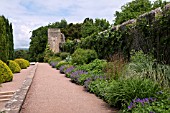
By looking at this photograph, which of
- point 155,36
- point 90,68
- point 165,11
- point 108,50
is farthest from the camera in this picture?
point 108,50

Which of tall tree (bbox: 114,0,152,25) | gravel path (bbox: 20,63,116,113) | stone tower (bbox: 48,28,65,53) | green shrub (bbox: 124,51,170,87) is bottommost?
gravel path (bbox: 20,63,116,113)

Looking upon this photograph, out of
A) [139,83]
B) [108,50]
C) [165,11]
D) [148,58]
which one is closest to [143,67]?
[148,58]

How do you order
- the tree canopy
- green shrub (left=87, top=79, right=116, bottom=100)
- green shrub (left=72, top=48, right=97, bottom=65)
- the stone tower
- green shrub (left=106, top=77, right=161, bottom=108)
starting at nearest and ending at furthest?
green shrub (left=106, top=77, right=161, bottom=108)
green shrub (left=87, top=79, right=116, bottom=100)
green shrub (left=72, top=48, right=97, bottom=65)
the tree canopy
the stone tower

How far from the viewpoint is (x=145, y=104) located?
3.71 meters

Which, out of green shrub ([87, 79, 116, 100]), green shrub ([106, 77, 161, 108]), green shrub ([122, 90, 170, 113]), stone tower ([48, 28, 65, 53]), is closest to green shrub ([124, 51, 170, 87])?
green shrub ([87, 79, 116, 100])

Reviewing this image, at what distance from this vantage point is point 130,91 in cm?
435

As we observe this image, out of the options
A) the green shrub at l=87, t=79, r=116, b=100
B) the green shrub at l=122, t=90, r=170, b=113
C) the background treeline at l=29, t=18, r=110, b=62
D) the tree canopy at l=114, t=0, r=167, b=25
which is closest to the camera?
the green shrub at l=122, t=90, r=170, b=113

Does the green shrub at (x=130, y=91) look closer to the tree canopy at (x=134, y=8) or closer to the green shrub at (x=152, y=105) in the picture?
the green shrub at (x=152, y=105)

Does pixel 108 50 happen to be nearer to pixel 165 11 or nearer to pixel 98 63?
pixel 98 63

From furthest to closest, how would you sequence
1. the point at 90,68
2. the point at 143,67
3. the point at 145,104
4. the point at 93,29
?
the point at 93,29, the point at 90,68, the point at 143,67, the point at 145,104

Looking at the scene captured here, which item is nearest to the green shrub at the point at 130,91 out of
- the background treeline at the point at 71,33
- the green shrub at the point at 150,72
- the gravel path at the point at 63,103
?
the gravel path at the point at 63,103

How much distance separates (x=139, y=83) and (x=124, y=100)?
1.56ft

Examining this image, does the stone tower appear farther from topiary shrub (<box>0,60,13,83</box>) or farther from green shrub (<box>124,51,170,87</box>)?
green shrub (<box>124,51,170,87</box>)

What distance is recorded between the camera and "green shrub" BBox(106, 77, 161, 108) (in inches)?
168
